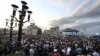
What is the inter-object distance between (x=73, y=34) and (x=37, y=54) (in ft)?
160

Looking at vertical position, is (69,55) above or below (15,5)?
below

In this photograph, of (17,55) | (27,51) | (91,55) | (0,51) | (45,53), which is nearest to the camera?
(17,55)

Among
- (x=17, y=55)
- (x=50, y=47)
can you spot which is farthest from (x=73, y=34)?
(x=17, y=55)

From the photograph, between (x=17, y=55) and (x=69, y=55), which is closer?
(x=17, y=55)

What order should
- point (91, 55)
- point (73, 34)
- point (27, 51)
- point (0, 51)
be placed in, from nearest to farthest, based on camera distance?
point (91, 55) < point (0, 51) < point (27, 51) < point (73, 34)

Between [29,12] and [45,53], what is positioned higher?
[29,12]

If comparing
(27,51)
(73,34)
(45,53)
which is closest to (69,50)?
(45,53)

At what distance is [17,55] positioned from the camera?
18219 millimetres

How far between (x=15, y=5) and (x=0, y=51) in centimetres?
397

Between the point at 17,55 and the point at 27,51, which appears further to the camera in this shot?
the point at 27,51

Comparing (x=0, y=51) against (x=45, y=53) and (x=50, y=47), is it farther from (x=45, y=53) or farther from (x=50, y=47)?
(x=50, y=47)

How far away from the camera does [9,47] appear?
82.0 ft

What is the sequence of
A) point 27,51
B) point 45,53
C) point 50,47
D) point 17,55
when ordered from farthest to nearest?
point 50,47 < point 27,51 < point 45,53 < point 17,55

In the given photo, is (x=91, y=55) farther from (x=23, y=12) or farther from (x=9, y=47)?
(x=9, y=47)
